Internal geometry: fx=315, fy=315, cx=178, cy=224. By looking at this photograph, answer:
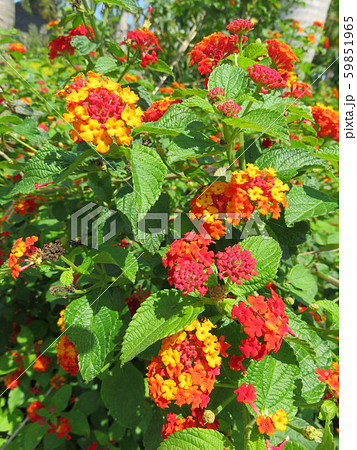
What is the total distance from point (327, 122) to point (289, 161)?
330mm

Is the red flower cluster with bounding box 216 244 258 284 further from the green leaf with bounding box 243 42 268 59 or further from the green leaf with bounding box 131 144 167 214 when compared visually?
the green leaf with bounding box 243 42 268 59

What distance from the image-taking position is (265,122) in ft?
2.87

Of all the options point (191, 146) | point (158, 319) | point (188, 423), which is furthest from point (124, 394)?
point (191, 146)

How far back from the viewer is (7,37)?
2055mm

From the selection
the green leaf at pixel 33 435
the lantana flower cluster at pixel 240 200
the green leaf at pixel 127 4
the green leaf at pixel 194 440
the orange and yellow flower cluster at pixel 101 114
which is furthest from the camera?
the green leaf at pixel 33 435

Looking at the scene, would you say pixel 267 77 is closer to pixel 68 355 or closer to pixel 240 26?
pixel 240 26

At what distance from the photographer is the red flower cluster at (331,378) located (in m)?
0.85

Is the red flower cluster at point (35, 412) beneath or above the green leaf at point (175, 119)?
beneath

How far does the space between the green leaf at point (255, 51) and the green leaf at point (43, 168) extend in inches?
30.4

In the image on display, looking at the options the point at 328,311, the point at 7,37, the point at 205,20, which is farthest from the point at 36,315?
the point at 205,20

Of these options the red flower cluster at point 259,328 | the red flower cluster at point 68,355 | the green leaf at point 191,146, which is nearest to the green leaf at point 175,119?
the green leaf at point 191,146

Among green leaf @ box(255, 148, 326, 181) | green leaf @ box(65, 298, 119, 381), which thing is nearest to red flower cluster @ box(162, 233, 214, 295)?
green leaf @ box(65, 298, 119, 381)

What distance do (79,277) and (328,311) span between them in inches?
33.7

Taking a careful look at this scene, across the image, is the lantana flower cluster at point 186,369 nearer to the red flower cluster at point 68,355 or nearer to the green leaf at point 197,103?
the red flower cluster at point 68,355
